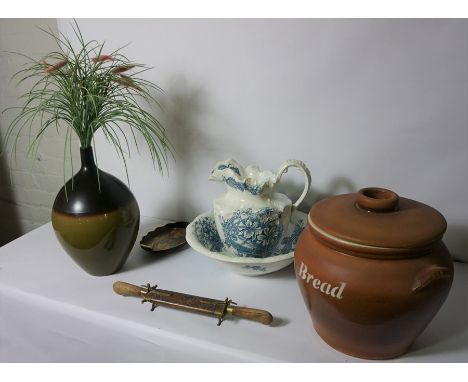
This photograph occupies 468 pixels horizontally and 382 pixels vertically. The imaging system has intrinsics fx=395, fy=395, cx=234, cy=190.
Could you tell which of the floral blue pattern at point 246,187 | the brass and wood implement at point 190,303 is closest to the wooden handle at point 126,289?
the brass and wood implement at point 190,303

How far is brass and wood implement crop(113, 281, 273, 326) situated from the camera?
28.2 inches

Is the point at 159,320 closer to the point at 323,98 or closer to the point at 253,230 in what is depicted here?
the point at 253,230

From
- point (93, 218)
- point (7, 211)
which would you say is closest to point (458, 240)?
point (93, 218)

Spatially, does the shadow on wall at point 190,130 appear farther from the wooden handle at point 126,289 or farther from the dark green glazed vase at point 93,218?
the wooden handle at point 126,289

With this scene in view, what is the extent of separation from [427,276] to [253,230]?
35 centimetres

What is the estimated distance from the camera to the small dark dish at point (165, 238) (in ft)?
3.15

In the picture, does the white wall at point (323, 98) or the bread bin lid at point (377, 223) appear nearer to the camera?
the bread bin lid at point (377, 223)

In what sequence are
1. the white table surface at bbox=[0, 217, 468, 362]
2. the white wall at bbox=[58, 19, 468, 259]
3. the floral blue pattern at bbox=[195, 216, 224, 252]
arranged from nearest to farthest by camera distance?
1. the white table surface at bbox=[0, 217, 468, 362]
2. the white wall at bbox=[58, 19, 468, 259]
3. the floral blue pattern at bbox=[195, 216, 224, 252]

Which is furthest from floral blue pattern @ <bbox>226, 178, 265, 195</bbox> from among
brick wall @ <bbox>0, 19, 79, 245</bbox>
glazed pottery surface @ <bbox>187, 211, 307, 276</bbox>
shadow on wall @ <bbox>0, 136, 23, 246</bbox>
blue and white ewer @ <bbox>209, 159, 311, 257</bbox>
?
shadow on wall @ <bbox>0, 136, 23, 246</bbox>

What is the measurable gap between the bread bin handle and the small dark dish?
1.86 ft

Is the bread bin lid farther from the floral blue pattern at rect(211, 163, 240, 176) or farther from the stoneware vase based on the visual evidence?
the floral blue pattern at rect(211, 163, 240, 176)

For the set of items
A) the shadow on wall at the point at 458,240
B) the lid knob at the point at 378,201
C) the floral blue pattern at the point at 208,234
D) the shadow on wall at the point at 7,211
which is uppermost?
the lid knob at the point at 378,201

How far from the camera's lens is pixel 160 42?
98cm

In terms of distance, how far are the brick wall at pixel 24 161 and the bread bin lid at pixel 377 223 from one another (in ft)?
3.24
